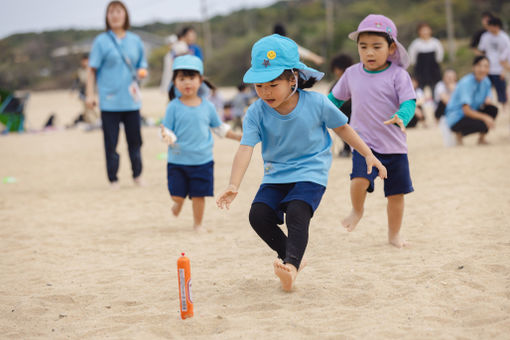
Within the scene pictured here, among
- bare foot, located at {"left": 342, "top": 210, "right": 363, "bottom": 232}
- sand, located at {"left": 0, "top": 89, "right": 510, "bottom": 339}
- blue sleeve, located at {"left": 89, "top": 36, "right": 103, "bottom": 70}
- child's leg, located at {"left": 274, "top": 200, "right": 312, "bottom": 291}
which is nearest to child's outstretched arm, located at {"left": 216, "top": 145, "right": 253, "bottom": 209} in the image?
child's leg, located at {"left": 274, "top": 200, "right": 312, "bottom": 291}

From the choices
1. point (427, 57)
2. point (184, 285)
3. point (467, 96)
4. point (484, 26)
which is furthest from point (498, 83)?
point (184, 285)

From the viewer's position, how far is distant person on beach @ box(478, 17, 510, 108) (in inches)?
445

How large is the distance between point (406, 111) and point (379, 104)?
0.32 m

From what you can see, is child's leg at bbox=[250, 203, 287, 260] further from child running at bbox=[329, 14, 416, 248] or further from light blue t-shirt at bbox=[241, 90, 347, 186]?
child running at bbox=[329, 14, 416, 248]

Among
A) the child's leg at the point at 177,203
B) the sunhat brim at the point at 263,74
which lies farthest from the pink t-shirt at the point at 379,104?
the child's leg at the point at 177,203

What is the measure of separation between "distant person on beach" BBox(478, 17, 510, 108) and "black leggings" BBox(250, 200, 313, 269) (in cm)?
880

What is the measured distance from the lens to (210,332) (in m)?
3.30

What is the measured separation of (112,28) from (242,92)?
29.7 feet

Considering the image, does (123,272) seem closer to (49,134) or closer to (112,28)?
(112,28)

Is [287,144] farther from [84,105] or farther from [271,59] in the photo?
[84,105]

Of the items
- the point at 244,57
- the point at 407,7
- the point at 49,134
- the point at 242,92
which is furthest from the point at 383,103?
the point at 407,7

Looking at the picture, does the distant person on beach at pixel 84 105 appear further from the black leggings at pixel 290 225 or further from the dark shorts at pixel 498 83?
the black leggings at pixel 290 225

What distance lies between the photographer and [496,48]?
11.4 metres

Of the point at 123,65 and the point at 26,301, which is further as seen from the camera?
the point at 123,65
